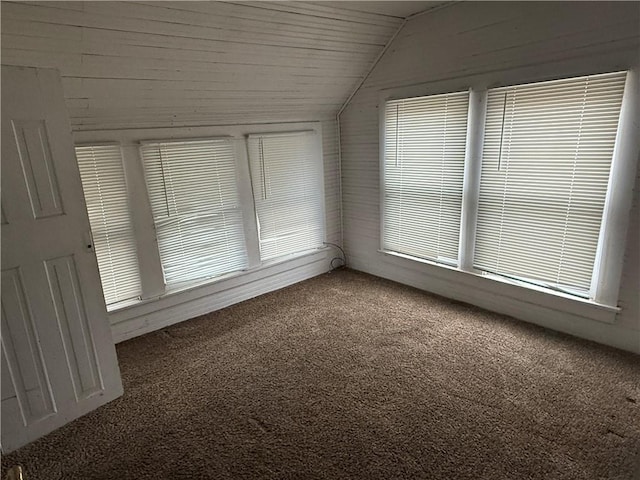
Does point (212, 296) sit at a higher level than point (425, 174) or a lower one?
lower

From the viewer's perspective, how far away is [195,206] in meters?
3.28

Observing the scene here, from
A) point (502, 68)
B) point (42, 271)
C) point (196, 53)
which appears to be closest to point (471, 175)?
point (502, 68)

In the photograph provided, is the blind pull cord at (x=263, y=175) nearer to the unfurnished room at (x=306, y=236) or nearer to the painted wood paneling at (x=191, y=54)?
the unfurnished room at (x=306, y=236)

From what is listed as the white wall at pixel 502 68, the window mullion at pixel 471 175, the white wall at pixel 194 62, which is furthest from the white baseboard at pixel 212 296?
the window mullion at pixel 471 175

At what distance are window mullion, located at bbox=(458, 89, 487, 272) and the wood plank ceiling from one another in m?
0.90

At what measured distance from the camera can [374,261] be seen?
416 cm

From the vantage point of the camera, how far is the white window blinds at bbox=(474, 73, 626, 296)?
245 cm

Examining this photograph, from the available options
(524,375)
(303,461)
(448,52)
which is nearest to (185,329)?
(303,461)

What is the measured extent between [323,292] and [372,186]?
1.21m

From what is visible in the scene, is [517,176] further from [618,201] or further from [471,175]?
[618,201]

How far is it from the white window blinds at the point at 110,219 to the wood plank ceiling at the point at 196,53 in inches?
9.6

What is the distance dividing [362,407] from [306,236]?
2.26 meters

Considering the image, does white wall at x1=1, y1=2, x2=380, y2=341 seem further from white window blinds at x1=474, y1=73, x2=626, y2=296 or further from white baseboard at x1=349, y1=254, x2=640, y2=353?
white window blinds at x1=474, y1=73, x2=626, y2=296

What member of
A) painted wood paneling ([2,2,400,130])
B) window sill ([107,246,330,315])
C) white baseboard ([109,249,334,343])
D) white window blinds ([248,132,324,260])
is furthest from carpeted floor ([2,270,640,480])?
painted wood paneling ([2,2,400,130])
